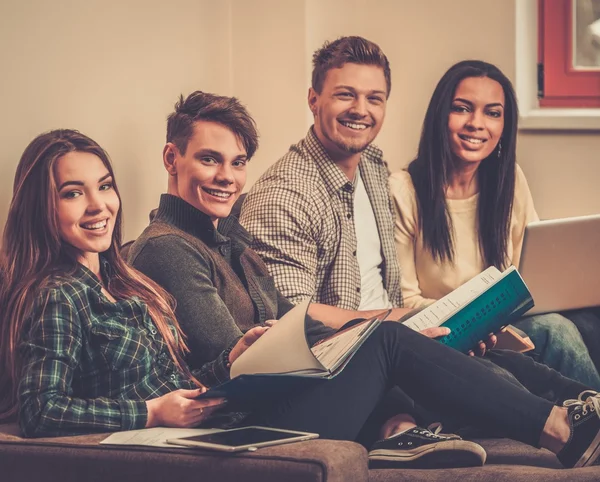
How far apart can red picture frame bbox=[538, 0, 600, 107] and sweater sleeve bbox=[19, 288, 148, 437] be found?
8.00 ft

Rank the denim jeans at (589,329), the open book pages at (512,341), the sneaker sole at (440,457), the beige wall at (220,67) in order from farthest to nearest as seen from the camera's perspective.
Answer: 1. the denim jeans at (589,329)
2. the open book pages at (512,341)
3. the beige wall at (220,67)
4. the sneaker sole at (440,457)

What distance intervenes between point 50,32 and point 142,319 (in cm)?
66

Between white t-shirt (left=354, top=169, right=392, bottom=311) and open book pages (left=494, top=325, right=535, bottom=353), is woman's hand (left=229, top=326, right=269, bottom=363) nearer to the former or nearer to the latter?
open book pages (left=494, top=325, right=535, bottom=353)

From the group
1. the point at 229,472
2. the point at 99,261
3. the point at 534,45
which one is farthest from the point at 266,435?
the point at 534,45

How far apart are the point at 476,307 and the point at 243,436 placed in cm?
71

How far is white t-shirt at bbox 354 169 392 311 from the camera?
2.52 metres

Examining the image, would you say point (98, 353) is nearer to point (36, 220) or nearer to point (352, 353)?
point (36, 220)

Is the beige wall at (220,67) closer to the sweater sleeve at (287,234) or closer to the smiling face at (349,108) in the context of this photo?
the sweater sleeve at (287,234)

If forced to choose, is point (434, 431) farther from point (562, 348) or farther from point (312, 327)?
point (562, 348)

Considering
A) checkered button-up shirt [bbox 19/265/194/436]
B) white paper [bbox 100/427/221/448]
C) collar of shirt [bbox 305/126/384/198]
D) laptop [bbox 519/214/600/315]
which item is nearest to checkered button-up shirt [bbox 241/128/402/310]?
collar of shirt [bbox 305/126/384/198]

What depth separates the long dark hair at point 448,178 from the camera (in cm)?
267

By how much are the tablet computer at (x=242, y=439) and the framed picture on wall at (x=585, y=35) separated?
2.45 metres

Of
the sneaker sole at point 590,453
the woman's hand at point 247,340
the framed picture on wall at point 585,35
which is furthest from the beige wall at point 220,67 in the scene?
the sneaker sole at point 590,453

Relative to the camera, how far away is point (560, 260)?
2.33 m
